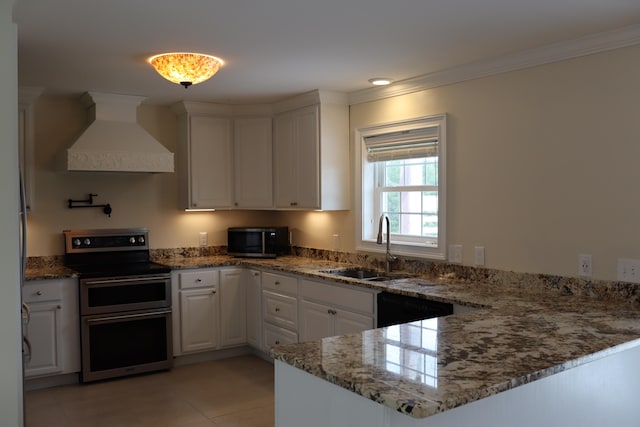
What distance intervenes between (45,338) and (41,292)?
35 cm

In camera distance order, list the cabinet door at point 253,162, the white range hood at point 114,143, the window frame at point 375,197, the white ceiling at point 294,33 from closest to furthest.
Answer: the white ceiling at point 294,33 < the window frame at point 375,197 < the white range hood at point 114,143 < the cabinet door at point 253,162

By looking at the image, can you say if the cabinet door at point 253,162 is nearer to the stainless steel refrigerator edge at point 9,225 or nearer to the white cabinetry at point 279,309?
the white cabinetry at point 279,309

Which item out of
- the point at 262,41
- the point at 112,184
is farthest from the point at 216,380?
the point at 262,41

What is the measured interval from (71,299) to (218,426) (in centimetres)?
160

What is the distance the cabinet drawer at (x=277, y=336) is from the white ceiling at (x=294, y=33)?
1986 mm

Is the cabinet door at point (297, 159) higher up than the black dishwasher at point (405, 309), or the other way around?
the cabinet door at point (297, 159)

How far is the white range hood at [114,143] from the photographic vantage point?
14.5 feet

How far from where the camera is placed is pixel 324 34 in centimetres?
302

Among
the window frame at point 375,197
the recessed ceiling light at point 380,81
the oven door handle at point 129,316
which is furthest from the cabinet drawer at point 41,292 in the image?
the recessed ceiling light at point 380,81

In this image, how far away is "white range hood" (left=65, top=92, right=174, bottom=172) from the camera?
4.42 meters

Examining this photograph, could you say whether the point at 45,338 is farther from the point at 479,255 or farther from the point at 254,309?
the point at 479,255

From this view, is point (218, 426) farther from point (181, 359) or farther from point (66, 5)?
point (66, 5)

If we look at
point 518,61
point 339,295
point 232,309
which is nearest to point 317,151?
point 339,295

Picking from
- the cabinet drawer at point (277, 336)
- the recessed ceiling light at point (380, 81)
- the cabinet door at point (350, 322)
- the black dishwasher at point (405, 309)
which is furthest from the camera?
the cabinet drawer at point (277, 336)
